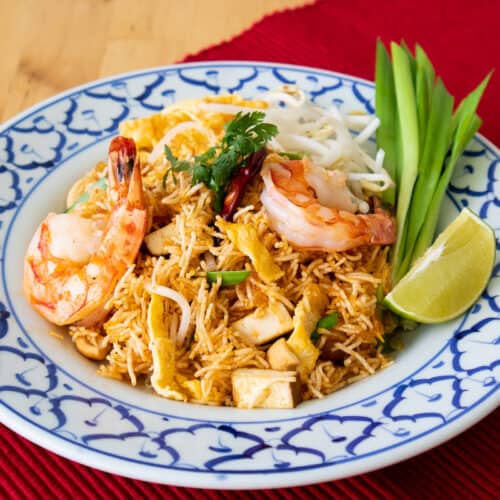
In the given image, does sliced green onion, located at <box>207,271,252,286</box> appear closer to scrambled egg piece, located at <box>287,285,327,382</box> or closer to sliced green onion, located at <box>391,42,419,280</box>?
scrambled egg piece, located at <box>287,285,327,382</box>

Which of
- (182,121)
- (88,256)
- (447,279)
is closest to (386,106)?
(182,121)

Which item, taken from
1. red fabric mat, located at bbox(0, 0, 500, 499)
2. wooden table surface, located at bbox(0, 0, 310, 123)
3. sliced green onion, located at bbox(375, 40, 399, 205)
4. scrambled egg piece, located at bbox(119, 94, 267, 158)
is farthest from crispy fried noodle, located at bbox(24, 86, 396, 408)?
wooden table surface, located at bbox(0, 0, 310, 123)

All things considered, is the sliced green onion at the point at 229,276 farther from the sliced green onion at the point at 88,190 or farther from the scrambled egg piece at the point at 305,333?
the sliced green onion at the point at 88,190

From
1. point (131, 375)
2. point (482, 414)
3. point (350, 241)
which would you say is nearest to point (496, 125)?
point (350, 241)

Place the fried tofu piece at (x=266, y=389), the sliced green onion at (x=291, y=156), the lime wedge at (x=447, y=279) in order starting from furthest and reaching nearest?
the sliced green onion at (x=291, y=156), the lime wedge at (x=447, y=279), the fried tofu piece at (x=266, y=389)

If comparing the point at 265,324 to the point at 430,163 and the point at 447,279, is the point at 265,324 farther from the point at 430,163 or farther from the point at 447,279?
the point at 430,163

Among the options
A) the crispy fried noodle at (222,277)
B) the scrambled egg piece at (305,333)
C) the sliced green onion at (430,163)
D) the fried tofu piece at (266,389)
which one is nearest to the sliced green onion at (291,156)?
the crispy fried noodle at (222,277)
